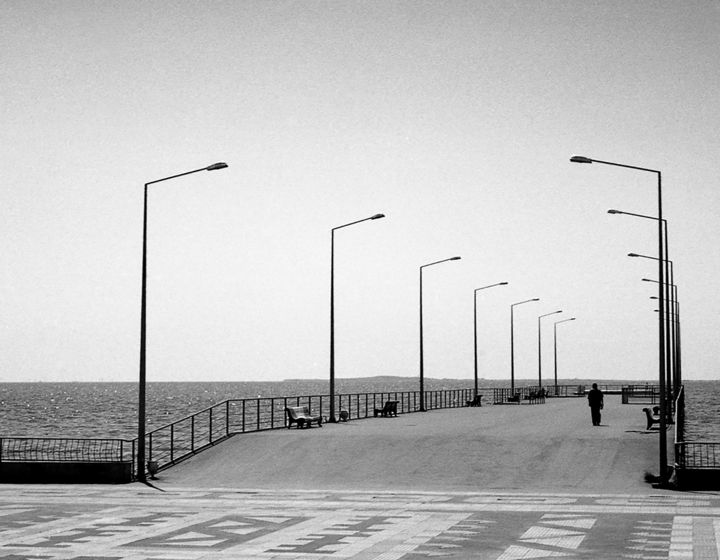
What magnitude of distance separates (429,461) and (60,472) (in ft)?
30.1

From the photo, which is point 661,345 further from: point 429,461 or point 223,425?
point 223,425

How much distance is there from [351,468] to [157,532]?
34.6 ft

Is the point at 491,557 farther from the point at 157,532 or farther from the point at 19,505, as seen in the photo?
the point at 19,505

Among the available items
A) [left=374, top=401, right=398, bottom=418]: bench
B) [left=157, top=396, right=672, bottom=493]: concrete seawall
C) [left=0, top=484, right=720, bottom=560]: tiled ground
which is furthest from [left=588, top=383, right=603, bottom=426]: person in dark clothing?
[left=0, top=484, right=720, bottom=560]: tiled ground

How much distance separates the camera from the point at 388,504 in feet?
73.4

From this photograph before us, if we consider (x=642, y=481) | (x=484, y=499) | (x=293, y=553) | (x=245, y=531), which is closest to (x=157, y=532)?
(x=245, y=531)

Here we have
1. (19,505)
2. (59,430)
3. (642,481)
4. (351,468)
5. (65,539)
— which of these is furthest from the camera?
(59,430)

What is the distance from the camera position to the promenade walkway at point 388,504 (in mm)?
16344

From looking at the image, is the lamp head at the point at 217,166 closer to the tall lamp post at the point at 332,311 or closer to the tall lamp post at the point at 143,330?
the tall lamp post at the point at 143,330

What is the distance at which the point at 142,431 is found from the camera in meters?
26.8

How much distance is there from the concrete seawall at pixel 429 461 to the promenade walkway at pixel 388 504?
0.05 metres

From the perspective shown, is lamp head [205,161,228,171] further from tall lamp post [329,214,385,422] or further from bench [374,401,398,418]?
bench [374,401,398,418]

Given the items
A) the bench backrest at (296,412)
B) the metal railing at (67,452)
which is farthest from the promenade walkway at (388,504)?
the metal railing at (67,452)

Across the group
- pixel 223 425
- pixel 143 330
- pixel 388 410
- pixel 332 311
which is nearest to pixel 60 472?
pixel 143 330
